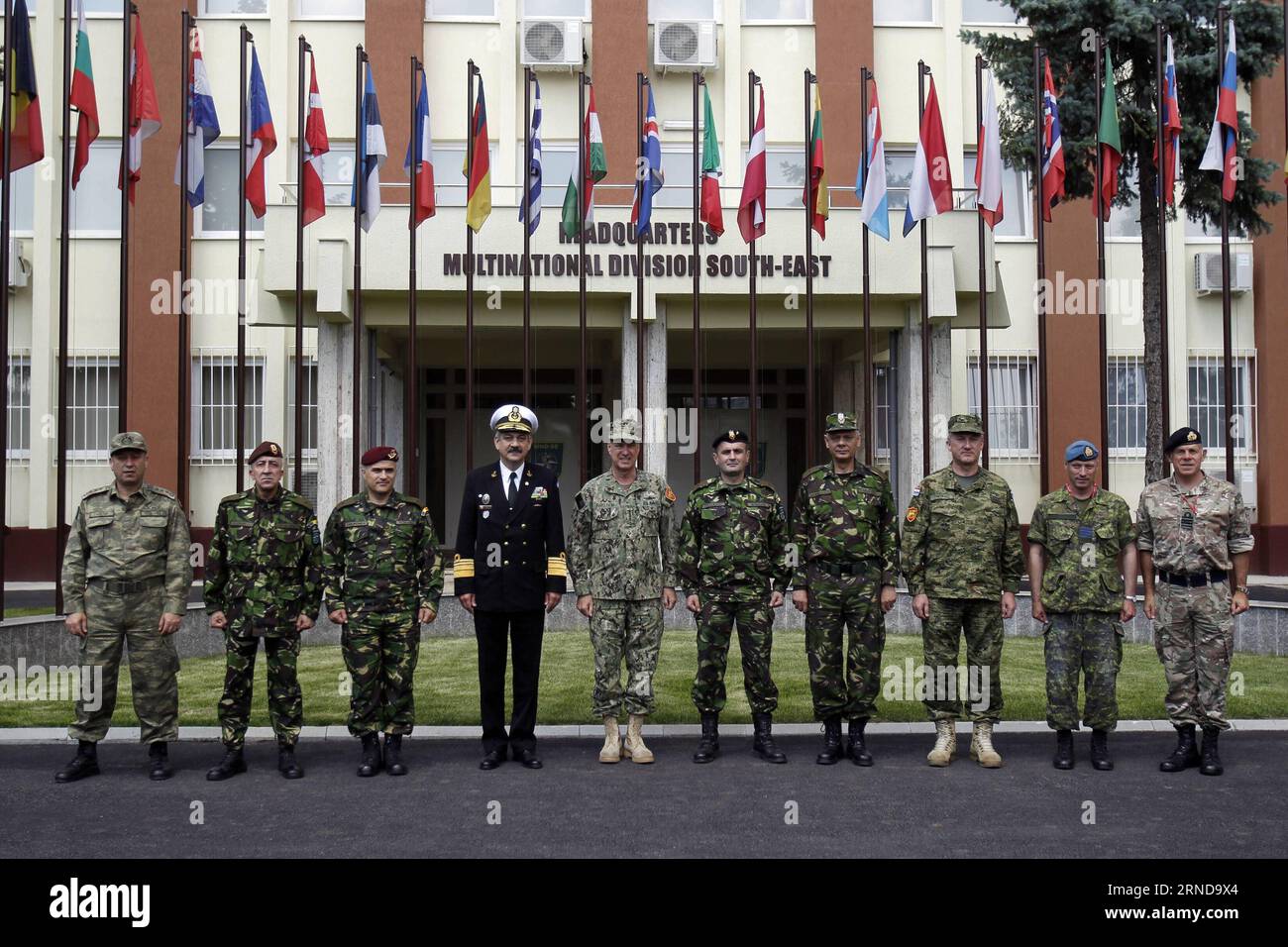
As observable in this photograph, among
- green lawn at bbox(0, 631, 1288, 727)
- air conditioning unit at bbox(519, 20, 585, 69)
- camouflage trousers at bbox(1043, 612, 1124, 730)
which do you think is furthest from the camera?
air conditioning unit at bbox(519, 20, 585, 69)

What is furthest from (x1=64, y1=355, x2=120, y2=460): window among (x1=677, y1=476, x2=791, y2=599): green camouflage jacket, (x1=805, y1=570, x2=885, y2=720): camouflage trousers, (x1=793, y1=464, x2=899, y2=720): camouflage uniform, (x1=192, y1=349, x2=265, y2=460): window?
(x1=805, y1=570, x2=885, y2=720): camouflage trousers

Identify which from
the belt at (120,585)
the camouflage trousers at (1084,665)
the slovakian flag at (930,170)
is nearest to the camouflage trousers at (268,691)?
the belt at (120,585)

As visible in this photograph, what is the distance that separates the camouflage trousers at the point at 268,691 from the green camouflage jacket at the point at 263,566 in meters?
0.10

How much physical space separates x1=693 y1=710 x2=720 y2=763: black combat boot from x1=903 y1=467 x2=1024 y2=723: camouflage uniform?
1.40 m

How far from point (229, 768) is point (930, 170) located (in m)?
9.28

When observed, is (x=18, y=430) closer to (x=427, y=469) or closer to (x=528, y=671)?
(x=427, y=469)

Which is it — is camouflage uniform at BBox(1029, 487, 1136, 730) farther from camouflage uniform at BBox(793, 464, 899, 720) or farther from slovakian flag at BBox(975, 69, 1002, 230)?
slovakian flag at BBox(975, 69, 1002, 230)

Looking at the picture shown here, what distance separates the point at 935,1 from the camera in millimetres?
19906

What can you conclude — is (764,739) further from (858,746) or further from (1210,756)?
(1210,756)

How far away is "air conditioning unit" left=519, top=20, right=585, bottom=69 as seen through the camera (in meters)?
18.9

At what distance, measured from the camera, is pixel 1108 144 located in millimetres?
11570

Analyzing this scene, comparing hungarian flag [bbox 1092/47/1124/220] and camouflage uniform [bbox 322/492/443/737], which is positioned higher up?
hungarian flag [bbox 1092/47/1124/220]

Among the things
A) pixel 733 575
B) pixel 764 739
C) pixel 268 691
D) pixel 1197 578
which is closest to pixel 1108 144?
pixel 1197 578

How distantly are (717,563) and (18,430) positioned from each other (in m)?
17.0
